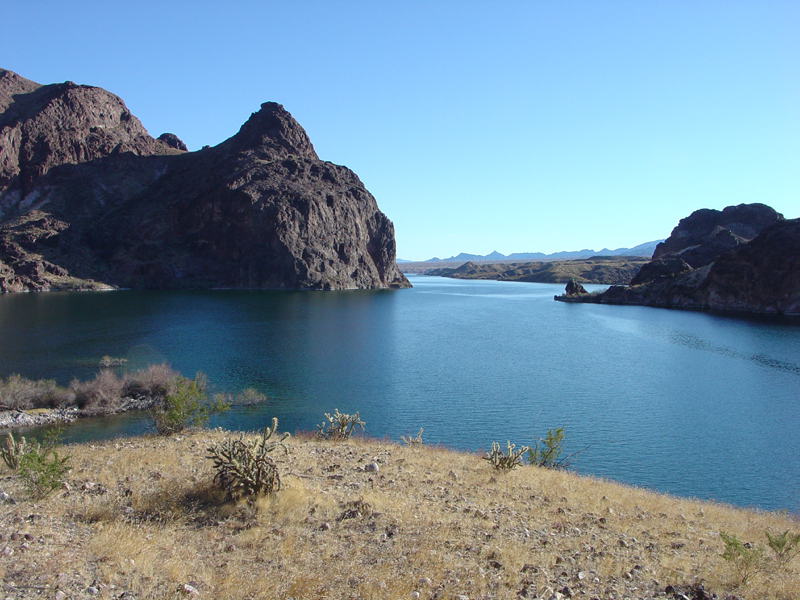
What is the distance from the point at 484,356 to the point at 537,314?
46.0 metres

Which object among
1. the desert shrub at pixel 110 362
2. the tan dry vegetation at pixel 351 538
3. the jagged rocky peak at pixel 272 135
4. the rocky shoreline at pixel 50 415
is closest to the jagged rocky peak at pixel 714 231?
the jagged rocky peak at pixel 272 135

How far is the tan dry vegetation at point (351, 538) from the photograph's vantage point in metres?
7.25

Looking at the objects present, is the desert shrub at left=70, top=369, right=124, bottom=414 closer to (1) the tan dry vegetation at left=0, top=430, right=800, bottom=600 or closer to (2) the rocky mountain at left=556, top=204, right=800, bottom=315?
(1) the tan dry vegetation at left=0, top=430, right=800, bottom=600

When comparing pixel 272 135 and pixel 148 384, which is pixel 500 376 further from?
pixel 272 135

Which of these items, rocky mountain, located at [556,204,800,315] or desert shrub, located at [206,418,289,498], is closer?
desert shrub, located at [206,418,289,498]

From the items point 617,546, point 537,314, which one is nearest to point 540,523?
point 617,546

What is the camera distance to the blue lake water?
23062 mm

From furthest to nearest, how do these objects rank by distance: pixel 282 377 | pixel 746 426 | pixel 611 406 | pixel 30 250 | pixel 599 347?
A: 1. pixel 30 250
2. pixel 599 347
3. pixel 282 377
4. pixel 611 406
5. pixel 746 426

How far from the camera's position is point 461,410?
28422mm

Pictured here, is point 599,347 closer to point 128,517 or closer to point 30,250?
point 128,517

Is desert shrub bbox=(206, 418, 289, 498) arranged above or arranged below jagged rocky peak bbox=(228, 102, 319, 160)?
Answer: below

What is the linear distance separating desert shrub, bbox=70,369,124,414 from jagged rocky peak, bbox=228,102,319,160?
130 meters

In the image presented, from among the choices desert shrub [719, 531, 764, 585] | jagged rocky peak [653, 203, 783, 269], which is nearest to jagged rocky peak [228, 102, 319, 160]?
jagged rocky peak [653, 203, 783, 269]

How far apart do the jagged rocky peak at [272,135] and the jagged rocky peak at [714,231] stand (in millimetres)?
116291
